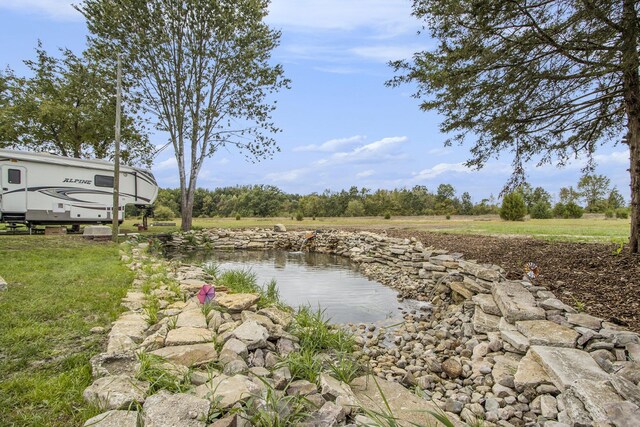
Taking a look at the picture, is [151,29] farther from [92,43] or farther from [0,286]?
[0,286]

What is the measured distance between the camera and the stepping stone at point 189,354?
7.78 feet

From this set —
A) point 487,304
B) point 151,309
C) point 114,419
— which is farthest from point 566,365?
point 151,309

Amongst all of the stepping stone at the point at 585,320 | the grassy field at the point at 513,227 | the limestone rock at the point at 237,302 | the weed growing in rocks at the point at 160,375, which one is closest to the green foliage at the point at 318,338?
the limestone rock at the point at 237,302

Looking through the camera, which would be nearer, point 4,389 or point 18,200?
point 4,389

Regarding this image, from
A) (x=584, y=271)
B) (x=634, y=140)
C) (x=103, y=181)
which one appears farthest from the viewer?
(x=103, y=181)

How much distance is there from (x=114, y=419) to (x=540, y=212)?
103 ft

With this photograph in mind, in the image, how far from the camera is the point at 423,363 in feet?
12.0

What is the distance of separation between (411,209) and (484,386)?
29.9 metres

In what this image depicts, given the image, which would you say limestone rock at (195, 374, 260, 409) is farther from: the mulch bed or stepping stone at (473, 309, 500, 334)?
the mulch bed

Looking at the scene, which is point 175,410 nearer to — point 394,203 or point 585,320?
point 585,320

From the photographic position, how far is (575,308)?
4.03m

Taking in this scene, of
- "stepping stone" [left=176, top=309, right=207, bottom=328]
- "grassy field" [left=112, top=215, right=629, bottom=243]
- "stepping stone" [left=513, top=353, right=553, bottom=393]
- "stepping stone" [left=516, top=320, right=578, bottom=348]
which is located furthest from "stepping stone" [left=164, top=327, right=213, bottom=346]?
"grassy field" [left=112, top=215, right=629, bottom=243]

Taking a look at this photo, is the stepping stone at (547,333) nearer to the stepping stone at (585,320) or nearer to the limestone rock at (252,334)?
the stepping stone at (585,320)

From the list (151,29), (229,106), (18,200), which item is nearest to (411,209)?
(229,106)
